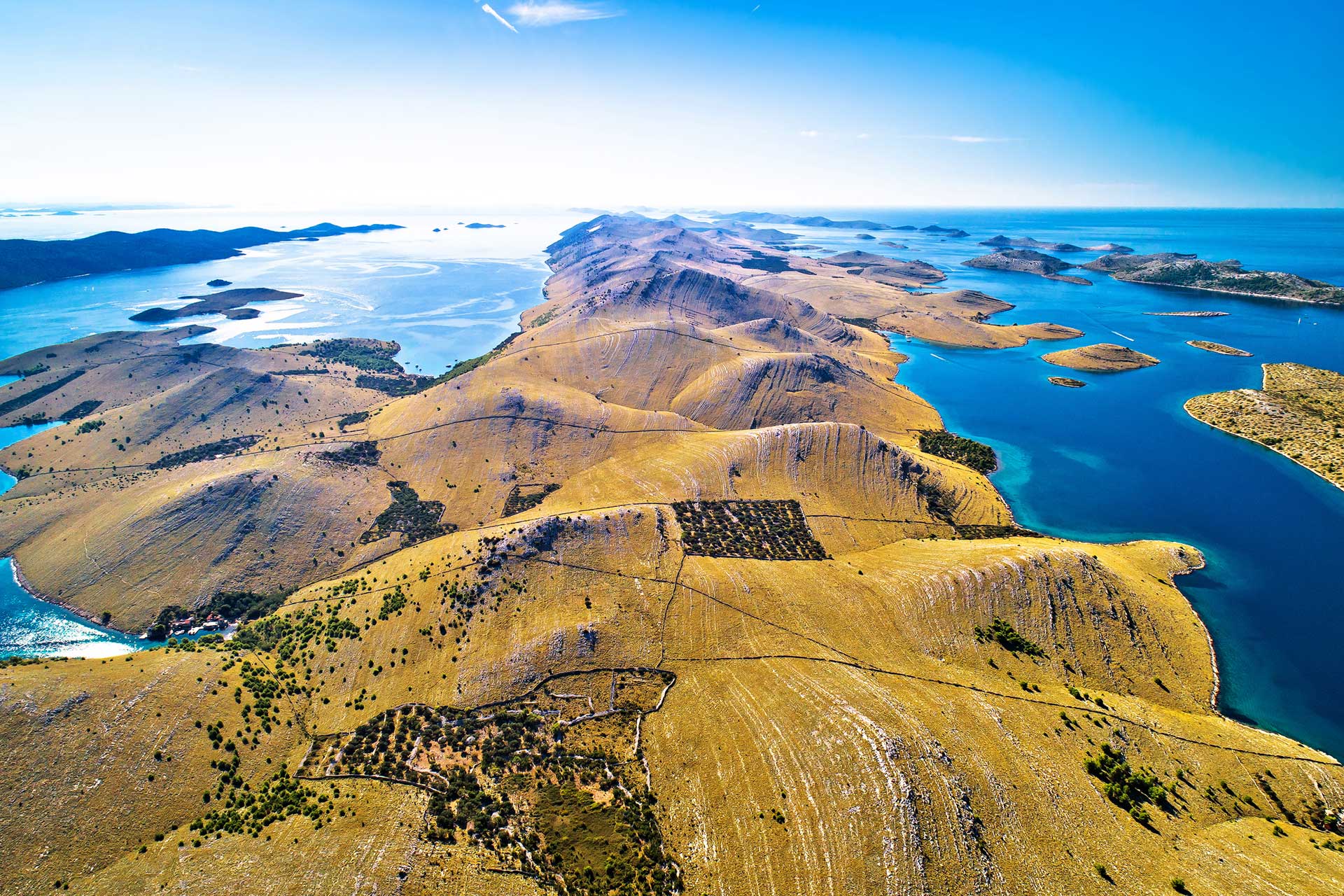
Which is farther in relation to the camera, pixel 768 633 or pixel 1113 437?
pixel 1113 437

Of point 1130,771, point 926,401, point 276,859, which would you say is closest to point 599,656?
point 276,859

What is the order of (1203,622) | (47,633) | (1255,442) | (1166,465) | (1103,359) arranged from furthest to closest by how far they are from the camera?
(1103,359) < (1255,442) < (1166,465) < (1203,622) < (47,633)

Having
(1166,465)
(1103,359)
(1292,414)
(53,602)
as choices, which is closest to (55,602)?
(53,602)

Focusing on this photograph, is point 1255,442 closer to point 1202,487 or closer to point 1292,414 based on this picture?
point 1292,414

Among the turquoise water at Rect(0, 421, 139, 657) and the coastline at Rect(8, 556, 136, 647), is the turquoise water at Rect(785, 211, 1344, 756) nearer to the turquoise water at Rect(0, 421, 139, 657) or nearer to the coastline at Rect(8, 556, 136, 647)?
the turquoise water at Rect(0, 421, 139, 657)

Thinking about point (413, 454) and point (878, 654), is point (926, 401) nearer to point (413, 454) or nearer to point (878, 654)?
point (878, 654)

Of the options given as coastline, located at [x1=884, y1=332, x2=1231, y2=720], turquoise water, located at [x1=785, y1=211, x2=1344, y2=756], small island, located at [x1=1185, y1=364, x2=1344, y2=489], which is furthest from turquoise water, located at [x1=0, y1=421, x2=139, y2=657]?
small island, located at [x1=1185, y1=364, x2=1344, y2=489]
